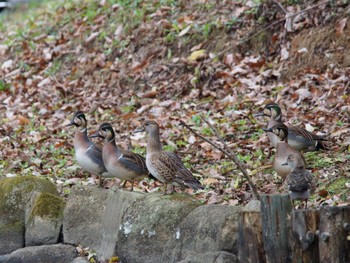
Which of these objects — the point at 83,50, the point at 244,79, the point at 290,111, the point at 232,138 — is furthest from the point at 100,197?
the point at 83,50

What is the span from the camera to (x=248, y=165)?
400 inches

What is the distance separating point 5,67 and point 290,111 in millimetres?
7831

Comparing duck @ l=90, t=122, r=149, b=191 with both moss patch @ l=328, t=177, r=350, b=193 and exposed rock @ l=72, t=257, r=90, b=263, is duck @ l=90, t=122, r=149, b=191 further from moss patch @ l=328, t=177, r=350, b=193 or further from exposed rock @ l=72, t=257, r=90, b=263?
moss patch @ l=328, t=177, r=350, b=193

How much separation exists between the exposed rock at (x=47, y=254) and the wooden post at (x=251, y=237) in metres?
2.52

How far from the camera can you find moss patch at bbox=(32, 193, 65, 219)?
29.0 ft

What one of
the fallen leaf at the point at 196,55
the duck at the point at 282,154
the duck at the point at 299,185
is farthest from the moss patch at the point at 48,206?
the fallen leaf at the point at 196,55

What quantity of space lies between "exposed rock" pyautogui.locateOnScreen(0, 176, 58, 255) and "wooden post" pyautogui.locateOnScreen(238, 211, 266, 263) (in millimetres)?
3317

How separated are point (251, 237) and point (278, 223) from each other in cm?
31

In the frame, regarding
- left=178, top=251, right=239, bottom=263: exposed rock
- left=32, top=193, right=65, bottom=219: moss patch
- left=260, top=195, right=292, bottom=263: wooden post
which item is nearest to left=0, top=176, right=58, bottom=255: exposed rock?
left=32, top=193, right=65, bottom=219: moss patch

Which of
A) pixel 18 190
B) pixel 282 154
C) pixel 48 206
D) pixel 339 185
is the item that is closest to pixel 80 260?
pixel 48 206

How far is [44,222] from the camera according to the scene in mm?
8828

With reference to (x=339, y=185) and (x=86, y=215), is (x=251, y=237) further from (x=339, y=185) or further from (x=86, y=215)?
(x=86, y=215)

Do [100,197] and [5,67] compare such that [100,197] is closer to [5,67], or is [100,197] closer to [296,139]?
[296,139]

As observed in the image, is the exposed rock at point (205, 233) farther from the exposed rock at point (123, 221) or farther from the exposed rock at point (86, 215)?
the exposed rock at point (86, 215)
